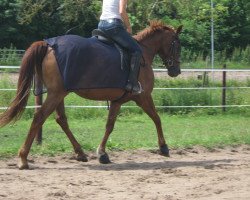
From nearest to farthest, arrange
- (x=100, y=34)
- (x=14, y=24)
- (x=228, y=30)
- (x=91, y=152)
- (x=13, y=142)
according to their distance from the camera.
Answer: (x=100, y=34) < (x=91, y=152) < (x=13, y=142) < (x=14, y=24) < (x=228, y=30)

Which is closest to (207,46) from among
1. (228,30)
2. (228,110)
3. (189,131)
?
(228,30)

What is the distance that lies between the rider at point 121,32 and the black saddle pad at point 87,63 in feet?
0.42

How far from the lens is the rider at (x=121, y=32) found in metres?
9.04

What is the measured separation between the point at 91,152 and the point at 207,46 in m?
36.9

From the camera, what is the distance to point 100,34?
30.3 feet

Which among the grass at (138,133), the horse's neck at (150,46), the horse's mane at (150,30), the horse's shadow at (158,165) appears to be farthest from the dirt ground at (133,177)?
the horse's mane at (150,30)

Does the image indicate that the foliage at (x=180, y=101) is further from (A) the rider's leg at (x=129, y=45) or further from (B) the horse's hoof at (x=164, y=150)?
(A) the rider's leg at (x=129, y=45)

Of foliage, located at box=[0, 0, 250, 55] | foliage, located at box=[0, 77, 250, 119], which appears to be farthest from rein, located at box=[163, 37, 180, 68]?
foliage, located at box=[0, 0, 250, 55]

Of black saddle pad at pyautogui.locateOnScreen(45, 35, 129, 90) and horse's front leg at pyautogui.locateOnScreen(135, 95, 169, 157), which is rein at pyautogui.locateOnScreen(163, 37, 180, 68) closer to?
horse's front leg at pyautogui.locateOnScreen(135, 95, 169, 157)

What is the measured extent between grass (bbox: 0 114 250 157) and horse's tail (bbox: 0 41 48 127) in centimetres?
95

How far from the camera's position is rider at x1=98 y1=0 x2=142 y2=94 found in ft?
29.7

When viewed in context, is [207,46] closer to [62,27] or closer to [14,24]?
[62,27]

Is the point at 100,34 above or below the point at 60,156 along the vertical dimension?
above

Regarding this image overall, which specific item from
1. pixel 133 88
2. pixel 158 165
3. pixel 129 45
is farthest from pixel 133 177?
pixel 129 45
